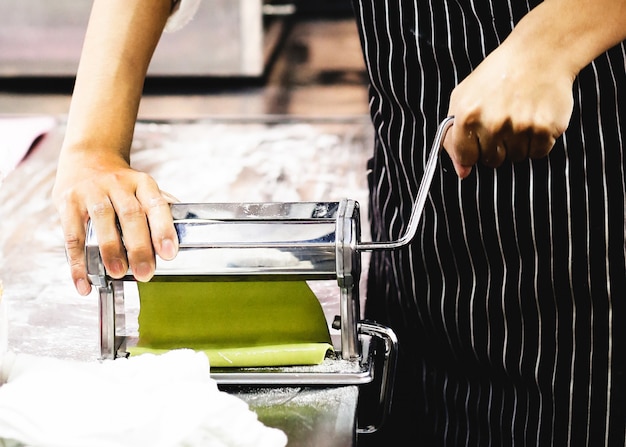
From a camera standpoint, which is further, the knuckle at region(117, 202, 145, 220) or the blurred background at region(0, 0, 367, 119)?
the blurred background at region(0, 0, 367, 119)

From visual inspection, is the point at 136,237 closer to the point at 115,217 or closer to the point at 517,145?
the point at 115,217

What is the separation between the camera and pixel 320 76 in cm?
348

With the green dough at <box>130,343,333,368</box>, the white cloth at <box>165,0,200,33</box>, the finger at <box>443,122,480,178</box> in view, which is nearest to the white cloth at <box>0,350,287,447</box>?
the green dough at <box>130,343,333,368</box>

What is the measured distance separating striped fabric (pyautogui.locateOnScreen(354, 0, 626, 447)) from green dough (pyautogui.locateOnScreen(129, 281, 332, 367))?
0.37m

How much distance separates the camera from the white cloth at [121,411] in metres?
0.74

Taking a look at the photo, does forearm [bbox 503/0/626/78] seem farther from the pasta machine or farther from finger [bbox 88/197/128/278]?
finger [bbox 88/197/128/278]

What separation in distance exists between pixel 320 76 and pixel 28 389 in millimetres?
2805

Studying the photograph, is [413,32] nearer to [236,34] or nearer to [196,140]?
[196,140]

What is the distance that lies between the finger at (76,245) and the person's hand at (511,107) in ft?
1.43

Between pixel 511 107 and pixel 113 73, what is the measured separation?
0.58 m

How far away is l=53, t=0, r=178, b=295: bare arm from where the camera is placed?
946mm

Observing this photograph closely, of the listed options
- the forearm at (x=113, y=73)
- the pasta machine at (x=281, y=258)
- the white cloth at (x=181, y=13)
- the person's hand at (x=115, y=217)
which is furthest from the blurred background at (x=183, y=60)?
the pasta machine at (x=281, y=258)

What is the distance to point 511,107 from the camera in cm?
95

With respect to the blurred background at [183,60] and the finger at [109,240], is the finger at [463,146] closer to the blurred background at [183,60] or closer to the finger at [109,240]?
the finger at [109,240]
